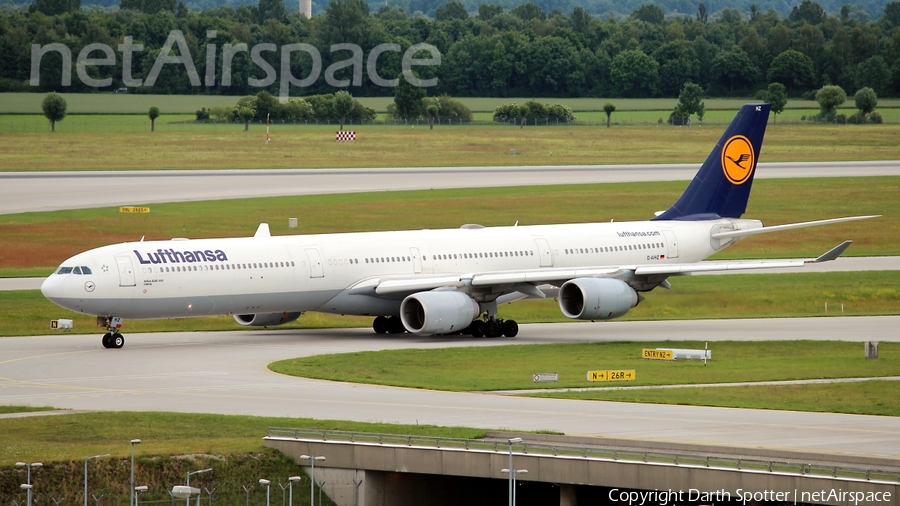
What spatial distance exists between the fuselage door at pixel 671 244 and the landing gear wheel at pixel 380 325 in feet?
44.7

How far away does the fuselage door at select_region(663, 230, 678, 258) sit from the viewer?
63.3 metres

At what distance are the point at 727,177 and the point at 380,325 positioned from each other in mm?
18393

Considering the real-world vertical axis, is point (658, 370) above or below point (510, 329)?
below

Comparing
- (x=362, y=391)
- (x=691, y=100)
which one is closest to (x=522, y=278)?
(x=362, y=391)

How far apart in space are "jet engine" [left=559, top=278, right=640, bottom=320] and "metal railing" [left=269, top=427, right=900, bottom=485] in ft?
72.8

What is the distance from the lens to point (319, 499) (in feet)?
108

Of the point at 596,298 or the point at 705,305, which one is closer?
the point at 596,298

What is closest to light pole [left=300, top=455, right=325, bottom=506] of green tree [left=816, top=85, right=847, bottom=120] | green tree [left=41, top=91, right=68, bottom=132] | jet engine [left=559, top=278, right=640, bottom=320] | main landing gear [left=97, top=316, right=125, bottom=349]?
main landing gear [left=97, top=316, right=125, bottom=349]

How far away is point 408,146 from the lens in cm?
14962

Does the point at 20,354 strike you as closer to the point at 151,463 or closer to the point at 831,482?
the point at 151,463

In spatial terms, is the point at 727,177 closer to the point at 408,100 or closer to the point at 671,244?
the point at 671,244

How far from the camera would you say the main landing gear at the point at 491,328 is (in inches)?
2242

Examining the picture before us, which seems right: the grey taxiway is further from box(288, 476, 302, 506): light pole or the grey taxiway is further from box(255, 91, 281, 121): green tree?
box(255, 91, 281, 121): green tree

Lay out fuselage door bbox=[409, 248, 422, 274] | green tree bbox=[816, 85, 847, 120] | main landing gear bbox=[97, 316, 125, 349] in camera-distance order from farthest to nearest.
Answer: green tree bbox=[816, 85, 847, 120]
fuselage door bbox=[409, 248, 422, 274]
main landing gear bbox=[97, 316, 125, 349]
